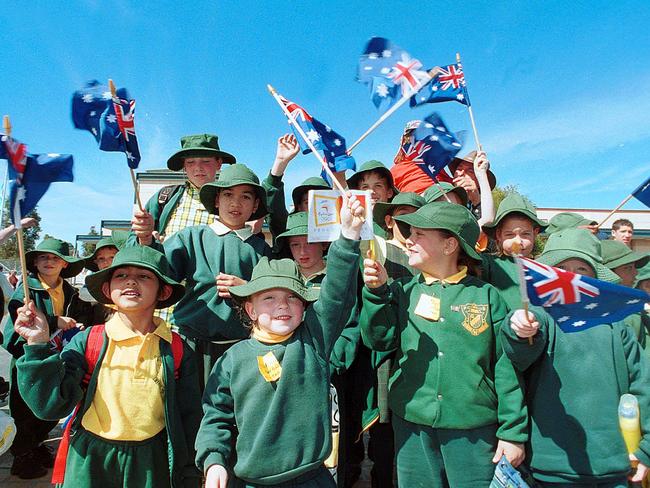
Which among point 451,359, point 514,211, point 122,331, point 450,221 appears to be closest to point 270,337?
point 122,331

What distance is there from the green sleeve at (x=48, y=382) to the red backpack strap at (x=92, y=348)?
0.21ft

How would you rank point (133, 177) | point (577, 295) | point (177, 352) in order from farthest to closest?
point (133, 177), point (177, 352), point (577, 295)

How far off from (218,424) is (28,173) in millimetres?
1882

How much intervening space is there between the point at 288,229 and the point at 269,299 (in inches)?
52.7

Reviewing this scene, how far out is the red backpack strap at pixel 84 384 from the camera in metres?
2.68

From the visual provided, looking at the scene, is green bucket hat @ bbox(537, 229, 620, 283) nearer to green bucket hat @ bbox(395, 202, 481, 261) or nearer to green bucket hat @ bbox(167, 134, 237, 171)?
green bucket hat @ bbox(395, 202, 481, 261)

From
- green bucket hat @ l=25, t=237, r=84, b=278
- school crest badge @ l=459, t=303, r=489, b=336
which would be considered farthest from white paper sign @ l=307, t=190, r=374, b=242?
green bucket hat @ l=25, t=237, r=84, b=278

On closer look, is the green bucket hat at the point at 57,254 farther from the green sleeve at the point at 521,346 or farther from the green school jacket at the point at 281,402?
the green sleeve at the point at 521,346

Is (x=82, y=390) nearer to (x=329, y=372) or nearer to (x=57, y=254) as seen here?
(x=329, y=372)

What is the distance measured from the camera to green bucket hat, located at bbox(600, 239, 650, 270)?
14.0ft

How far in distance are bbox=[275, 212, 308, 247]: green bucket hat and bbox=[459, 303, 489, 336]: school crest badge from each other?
4.57 ft

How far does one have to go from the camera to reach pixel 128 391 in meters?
2.76

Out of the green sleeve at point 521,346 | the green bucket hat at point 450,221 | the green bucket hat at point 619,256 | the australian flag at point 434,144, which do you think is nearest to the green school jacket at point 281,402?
the green bucket hat at point 450,221

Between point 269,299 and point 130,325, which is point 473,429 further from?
point 130,325
